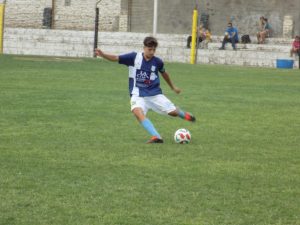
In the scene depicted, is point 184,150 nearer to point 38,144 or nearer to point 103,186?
point 38,144

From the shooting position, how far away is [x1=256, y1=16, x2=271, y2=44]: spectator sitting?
39.6 meters

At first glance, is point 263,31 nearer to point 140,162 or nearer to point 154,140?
point 154,140

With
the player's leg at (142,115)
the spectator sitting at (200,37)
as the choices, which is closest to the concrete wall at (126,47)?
the spectator sitting at (200,37)

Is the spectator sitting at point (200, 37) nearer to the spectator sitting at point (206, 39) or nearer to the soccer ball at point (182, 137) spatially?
the spectator sitting at point (206, 39)

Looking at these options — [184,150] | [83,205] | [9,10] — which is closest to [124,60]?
[184,150]

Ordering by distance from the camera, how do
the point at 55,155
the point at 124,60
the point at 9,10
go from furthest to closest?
1. the point at 9,10
2. the point at 124,60
3. the point at 55,155

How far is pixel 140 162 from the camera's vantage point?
966 centimetres

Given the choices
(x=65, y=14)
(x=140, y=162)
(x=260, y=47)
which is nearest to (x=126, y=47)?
(x=260, y=47)

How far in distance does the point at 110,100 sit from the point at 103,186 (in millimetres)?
9714

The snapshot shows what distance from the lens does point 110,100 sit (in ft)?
58.3

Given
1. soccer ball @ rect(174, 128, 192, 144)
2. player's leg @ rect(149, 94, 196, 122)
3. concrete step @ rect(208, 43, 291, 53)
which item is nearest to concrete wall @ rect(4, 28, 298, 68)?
concrete step @ rect(208, 43, 291, 53)

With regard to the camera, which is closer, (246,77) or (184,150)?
(184,150)

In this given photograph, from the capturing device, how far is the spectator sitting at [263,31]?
3956 centimetres

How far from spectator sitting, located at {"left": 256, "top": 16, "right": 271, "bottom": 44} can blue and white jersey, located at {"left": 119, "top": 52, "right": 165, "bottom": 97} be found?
27.7 meters
